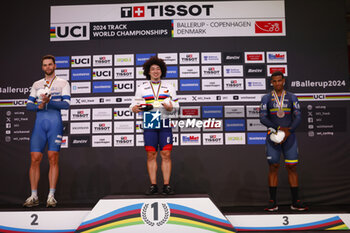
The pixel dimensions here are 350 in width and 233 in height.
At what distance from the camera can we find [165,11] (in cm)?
465

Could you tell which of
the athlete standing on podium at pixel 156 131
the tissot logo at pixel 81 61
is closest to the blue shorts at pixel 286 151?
the athlete standing on podium at pixel 156 131

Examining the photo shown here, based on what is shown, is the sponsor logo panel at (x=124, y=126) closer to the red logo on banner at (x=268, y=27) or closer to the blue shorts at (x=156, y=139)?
the blue shorts at (x=156, y=139)

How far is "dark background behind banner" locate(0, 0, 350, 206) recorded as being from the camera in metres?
4.37

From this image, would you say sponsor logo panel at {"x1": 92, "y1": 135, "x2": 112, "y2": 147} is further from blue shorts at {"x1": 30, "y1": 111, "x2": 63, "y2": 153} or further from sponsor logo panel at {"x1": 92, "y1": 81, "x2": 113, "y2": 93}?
blue shorts at {"x1": 30, "y1": 111, "x2": 63, "y2": 153}

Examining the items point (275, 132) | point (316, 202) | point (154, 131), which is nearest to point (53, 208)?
point (154, 131)

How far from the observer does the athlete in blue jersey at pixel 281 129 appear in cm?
332

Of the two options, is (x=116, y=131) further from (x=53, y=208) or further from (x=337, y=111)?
(x=337, y=111)

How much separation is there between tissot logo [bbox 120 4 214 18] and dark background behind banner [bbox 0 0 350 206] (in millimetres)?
435

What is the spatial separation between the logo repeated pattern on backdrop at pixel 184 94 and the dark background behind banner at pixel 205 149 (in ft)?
0.42

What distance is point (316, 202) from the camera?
14.2 feet

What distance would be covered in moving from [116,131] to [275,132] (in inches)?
95.6

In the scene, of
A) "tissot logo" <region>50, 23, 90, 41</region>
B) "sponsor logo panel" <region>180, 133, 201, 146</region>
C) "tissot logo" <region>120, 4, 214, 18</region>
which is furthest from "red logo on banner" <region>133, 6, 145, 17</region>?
"sponsor logo panel" <region>180, 133, 201, 146</region>

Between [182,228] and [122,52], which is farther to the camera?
[122,52]

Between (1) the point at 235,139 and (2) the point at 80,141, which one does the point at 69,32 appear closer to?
(2) the point at 80,141
